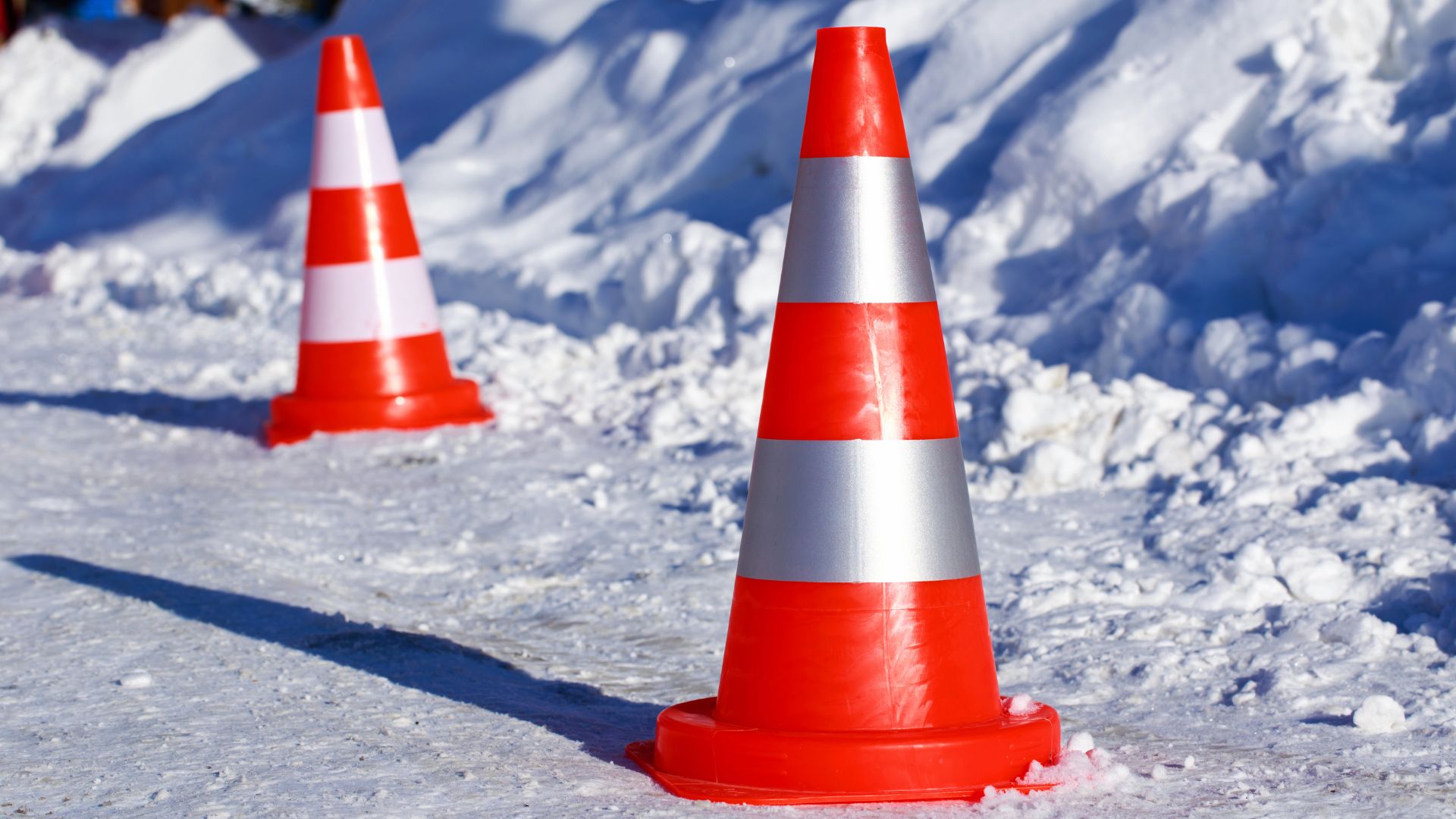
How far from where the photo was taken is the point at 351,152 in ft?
19.0

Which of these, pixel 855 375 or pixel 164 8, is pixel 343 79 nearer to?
pixel 855 375

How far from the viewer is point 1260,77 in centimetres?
580

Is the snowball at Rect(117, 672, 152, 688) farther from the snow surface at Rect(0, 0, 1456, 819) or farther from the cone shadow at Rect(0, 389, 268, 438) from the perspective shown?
the cone shadow at Rect(0, 389, 268, 438)

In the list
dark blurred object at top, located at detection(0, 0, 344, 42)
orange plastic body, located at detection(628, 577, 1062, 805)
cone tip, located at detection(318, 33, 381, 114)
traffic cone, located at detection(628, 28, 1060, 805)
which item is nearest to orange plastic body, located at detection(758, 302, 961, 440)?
traffic cone, located at detection(628, 28, 1060, 805)

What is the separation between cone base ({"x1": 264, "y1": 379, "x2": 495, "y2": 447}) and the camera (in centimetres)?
555

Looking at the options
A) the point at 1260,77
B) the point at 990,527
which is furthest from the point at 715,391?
the point at 1260,77

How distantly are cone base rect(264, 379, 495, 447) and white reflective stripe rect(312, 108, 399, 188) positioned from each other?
0.73m

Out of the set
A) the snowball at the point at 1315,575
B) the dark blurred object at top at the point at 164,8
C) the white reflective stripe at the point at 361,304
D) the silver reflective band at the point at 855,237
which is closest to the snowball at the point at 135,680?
the silver reflective band at the point at 855,237

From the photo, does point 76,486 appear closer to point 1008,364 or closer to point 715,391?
point 715,391

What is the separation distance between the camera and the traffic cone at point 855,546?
255 centimetres

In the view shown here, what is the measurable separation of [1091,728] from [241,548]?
7.02ft

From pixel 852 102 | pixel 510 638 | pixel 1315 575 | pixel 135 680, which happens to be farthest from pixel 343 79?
pixel 1315 575

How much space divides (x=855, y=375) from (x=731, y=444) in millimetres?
2349

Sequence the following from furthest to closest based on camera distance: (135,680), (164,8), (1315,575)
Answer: (164,8) → (1315,575) → (135,680)
